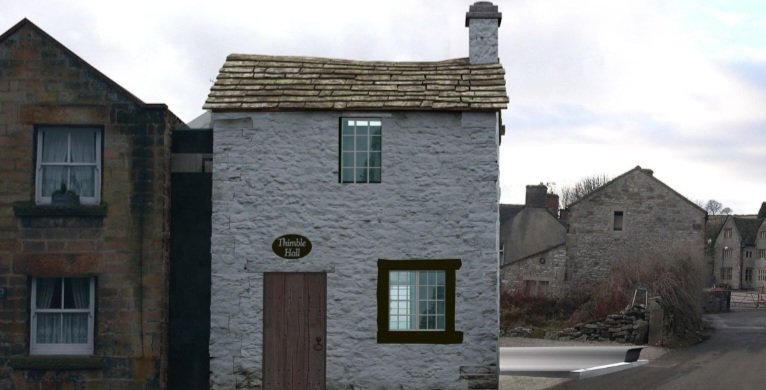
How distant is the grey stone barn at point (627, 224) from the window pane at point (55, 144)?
25219 millimetres

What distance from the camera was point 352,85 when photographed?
17.5 metres

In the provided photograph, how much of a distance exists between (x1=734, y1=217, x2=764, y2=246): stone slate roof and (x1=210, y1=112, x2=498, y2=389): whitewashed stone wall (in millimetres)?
75185

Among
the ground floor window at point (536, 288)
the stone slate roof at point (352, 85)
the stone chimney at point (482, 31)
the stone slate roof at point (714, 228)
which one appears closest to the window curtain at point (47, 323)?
the stone slate roof at point (352, 85)

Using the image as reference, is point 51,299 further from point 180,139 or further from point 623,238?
point 623,238

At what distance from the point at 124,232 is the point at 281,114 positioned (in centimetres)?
354

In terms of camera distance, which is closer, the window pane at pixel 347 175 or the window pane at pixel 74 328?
the window pane at pixel 74 328

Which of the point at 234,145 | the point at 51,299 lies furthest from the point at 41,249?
the point at 234,145

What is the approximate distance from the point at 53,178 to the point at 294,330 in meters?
5.16

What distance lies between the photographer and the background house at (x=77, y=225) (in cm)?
1634

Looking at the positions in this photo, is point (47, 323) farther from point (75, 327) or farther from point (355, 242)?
point (355, 242)

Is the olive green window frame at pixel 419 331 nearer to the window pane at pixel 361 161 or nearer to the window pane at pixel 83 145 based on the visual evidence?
the window pane at pixel 361 161

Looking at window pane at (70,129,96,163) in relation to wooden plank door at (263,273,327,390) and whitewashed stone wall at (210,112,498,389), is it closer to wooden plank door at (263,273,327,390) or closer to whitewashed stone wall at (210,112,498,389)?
whitewashed stone wall at (210,112,498,389)

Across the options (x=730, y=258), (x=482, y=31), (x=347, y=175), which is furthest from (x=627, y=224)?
(x=730, y=258)

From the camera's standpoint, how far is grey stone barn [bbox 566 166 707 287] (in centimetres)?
3703
